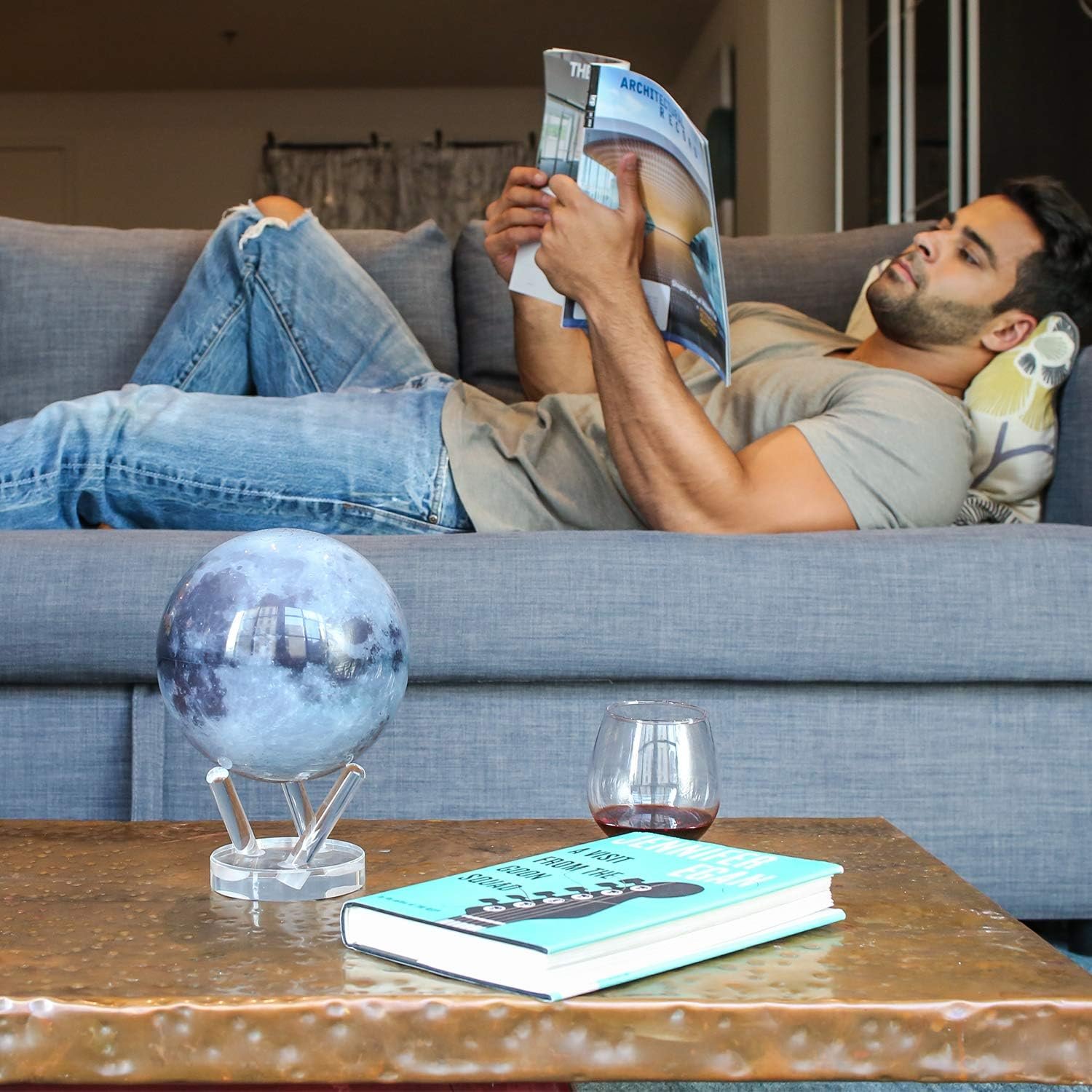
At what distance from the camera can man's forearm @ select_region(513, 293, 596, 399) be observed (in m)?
1.94

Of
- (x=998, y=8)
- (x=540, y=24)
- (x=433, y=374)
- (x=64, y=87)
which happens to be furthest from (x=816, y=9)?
(x=64, y=87)

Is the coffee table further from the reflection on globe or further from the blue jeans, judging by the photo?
the blue jeans

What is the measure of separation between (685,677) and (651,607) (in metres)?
0.08

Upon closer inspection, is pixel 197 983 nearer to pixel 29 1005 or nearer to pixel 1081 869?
pixel 29 1005

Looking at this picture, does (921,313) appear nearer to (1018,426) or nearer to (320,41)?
(1018,426)

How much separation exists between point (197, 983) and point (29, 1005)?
0.06 metres

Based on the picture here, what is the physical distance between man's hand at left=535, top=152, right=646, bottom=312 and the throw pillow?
0.55 m

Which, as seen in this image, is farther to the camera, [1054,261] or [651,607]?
[1054,261]

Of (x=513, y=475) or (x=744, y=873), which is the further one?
(x=513, y=475)

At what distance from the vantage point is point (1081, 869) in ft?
4.35

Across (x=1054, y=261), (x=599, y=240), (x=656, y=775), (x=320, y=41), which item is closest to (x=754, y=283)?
(x=1054, y=261)

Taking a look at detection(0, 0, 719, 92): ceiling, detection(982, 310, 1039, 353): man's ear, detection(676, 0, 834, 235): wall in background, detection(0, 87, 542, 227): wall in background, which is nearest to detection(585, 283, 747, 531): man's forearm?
detection(982, 310, 1039, 353): man's ear

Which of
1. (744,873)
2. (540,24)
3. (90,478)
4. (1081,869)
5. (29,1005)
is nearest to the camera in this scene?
(29,1005)

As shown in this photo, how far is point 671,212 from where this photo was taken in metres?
1.48
